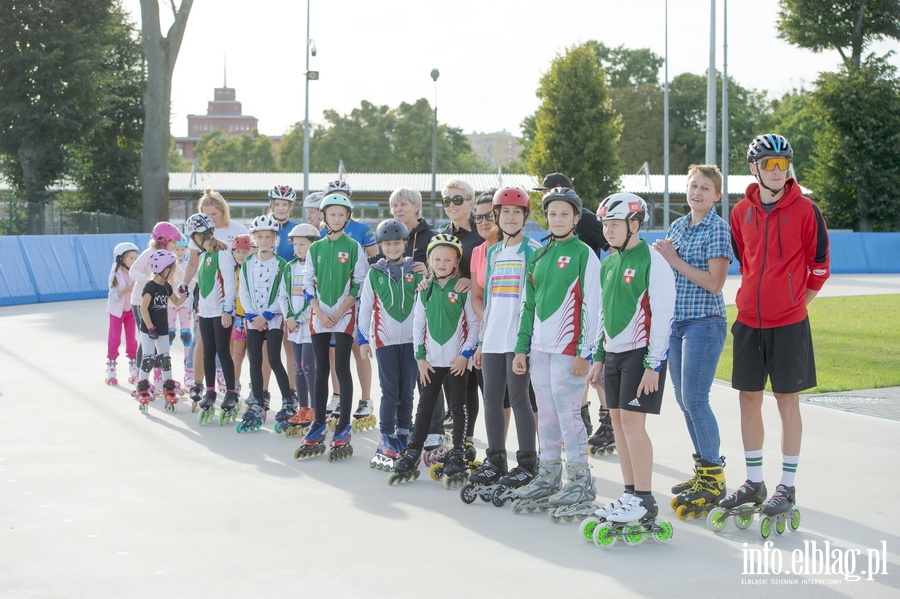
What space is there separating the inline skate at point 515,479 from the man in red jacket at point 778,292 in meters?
1.30

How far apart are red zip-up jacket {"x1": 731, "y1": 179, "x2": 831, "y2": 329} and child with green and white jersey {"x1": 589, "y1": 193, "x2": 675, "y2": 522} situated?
52cm

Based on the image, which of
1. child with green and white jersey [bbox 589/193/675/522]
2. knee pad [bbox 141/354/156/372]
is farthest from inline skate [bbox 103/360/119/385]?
child with green and white jersey [bbox 589/193/675/522]

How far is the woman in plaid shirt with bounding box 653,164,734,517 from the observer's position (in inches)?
254

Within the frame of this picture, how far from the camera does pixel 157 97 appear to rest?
31.7 m

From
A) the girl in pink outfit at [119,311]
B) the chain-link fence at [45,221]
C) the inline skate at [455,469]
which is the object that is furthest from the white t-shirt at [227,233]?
the chain-link fence at [45,221]

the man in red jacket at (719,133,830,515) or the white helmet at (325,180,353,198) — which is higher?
the white helmet at (325,180,353,198)

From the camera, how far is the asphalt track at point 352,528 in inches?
201

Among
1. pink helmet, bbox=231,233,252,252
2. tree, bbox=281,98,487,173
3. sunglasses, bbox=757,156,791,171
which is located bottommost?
pink helmet, bbox=231,233,252,252

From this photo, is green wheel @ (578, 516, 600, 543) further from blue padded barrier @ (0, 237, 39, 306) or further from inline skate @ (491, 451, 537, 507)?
blue padded barrier @ (0, 237, 39, 306)

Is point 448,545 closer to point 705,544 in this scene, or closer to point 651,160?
point 705,544

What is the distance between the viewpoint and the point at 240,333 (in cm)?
1006

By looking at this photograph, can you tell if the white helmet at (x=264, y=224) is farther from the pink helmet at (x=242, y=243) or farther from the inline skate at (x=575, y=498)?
the inline skate at (x=575, y=498)

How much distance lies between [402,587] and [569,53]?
44.1 metres

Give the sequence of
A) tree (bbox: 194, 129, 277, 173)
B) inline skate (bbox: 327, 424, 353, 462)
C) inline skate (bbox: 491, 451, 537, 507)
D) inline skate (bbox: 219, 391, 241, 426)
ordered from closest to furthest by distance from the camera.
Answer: inline skate (bbox: 491, 451, 537, 507) < inline skate (bbox: 327, 424, 353, 462) < inline skate (bbox: 219, 391, 241, 426) < tree (bbox: 194, 129, 277, 173)
